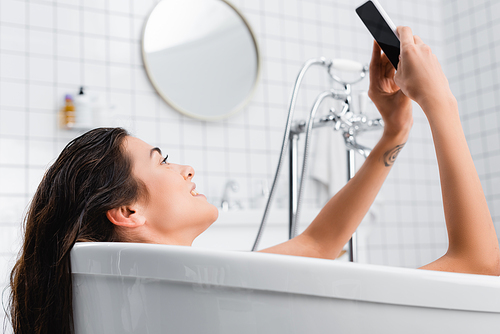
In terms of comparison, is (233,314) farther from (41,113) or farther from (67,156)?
(41,113)

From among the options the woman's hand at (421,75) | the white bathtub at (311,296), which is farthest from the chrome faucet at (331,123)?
the white bathtub at (311,296)

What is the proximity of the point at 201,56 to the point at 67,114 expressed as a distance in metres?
0.71

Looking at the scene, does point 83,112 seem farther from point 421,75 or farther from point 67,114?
point 421,75

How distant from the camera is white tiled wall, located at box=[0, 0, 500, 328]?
6.78 ft

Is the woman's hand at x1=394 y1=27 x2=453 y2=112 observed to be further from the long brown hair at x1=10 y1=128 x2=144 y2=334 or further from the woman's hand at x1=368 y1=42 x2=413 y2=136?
the long brown hair at x1=10 y1=128 x2=144 y2=334

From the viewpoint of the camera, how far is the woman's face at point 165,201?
93 cm

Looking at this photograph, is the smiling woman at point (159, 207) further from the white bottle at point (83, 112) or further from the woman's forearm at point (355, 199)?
the white bottle at point (83, 112)

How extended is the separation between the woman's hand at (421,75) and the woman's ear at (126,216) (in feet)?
1.71

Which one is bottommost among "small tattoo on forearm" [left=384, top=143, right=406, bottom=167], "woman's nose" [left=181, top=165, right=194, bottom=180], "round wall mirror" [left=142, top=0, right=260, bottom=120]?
"woman's nose" [left=181, top=165, right=194, bottom=180]

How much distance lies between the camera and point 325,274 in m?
0.58

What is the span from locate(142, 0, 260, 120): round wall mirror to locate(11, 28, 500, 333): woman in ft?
4.66

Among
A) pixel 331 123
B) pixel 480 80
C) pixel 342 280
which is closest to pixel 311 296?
pixel 342 280

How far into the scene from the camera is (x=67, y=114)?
2082 millimetres

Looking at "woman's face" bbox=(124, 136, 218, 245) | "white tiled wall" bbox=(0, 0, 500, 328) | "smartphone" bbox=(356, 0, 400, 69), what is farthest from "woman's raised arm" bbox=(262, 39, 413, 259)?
"white tiled wall" bbox=(0, 0, 500, 328)
